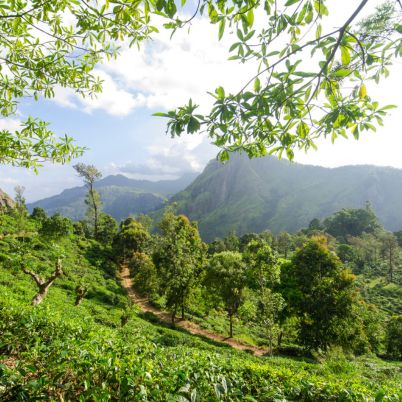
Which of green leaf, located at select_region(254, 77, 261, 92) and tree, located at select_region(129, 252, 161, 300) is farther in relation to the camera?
tree, located at select_region(129, 252, 161, 300)

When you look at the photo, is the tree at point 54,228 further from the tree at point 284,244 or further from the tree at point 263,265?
the tree at point 284,244

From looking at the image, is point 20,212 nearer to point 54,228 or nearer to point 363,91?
point 54,228

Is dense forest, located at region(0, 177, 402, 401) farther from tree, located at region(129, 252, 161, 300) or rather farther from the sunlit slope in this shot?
tree, located at region(129, 252, 161, 300)

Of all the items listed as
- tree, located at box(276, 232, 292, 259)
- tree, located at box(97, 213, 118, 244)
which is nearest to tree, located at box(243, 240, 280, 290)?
tree, located at box(97, 213, 118, 244)

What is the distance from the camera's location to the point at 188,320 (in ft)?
88.6

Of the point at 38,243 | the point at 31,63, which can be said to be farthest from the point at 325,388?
the point at 38,243

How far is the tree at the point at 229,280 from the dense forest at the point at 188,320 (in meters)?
0.12

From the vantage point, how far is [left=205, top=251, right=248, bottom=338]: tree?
24.9 meters

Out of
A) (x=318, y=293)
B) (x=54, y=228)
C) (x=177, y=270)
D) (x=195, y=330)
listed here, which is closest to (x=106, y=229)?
(x=54, y=228)

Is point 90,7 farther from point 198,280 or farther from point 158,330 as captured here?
point 198,280

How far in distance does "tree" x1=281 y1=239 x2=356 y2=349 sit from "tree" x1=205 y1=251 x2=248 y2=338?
13.2 ft

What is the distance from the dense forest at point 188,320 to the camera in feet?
10.9

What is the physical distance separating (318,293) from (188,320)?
43.4 ft

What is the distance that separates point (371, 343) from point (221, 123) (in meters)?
36.0
